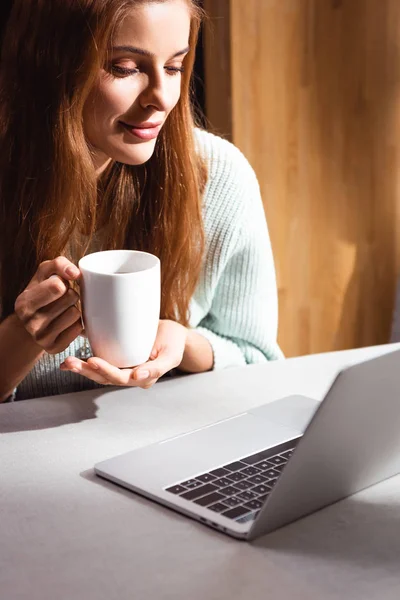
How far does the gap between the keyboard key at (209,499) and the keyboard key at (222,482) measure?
22mm

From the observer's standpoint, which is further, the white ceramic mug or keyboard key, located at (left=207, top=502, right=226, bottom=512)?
the white ceramic mug

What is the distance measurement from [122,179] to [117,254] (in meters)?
0.35

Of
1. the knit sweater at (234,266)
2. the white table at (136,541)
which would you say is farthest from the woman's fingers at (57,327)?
the knit sweater at (234,266)

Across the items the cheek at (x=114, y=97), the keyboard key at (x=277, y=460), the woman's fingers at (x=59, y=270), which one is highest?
the cheek at (x=114, y=97)

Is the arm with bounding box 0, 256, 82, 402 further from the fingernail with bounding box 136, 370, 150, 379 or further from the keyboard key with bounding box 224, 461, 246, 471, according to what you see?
the keyboard key with bounding box 224, 461, 246, 471

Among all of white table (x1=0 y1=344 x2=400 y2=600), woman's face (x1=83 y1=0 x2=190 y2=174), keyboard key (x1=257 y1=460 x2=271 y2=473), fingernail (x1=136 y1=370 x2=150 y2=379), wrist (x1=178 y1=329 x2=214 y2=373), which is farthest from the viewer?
wrist (x1=178 y1=329 x2=214 y2=373)

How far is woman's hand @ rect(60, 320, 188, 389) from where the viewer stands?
1.06 metres

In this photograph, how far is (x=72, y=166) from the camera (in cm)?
127

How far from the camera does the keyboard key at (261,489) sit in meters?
0.92

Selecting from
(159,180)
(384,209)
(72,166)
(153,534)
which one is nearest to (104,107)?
(72,166)

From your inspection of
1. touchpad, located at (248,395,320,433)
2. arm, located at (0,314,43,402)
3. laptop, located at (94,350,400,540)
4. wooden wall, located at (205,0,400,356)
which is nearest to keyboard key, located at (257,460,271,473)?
laptop, located at (94,350,400,540)

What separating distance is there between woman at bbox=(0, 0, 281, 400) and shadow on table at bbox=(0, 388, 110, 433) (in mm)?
68

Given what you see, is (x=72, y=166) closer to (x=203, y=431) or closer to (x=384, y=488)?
(x=203, y=431)

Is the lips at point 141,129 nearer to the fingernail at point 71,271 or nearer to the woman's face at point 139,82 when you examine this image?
the woman's face at point 139,82
